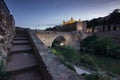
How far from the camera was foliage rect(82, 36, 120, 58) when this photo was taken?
17434 mm

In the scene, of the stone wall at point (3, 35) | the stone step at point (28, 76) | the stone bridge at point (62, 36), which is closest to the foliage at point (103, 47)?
the stone bridge at point (62, 36)

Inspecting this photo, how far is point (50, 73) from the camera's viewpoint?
1221mm

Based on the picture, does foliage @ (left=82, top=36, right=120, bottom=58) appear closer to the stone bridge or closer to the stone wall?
the stone bridge

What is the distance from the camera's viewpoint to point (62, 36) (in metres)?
19.7

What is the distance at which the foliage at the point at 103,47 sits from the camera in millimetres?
17434

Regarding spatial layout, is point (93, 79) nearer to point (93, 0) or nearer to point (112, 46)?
point (112, 46)

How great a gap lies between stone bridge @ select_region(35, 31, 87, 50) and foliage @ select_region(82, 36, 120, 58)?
2005mm

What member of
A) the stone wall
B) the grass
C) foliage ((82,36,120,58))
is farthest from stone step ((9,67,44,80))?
foliage ((82,36,120,58))

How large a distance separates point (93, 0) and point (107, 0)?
3.70 meters

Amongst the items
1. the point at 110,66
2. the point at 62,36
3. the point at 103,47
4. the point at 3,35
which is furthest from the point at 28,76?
the point at 103,47

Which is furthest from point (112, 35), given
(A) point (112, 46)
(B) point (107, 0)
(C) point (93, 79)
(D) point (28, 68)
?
(D) point (28, 68)

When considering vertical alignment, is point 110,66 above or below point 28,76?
below

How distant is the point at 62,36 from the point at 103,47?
7.68 metres

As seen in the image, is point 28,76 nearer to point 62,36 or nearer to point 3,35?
point 3,35
